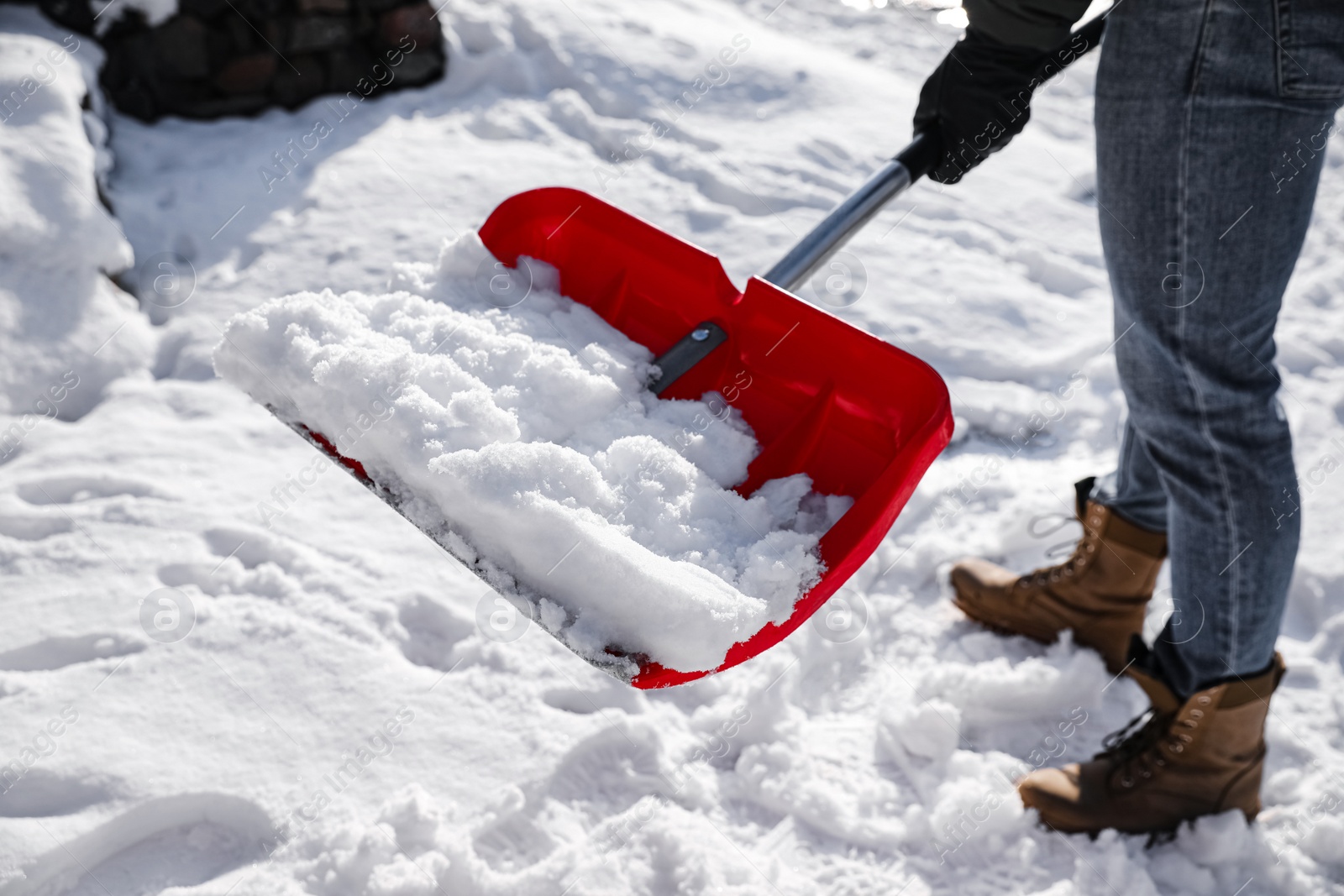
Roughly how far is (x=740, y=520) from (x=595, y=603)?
27cm

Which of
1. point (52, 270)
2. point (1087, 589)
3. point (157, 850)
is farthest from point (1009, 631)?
point (52, 270)

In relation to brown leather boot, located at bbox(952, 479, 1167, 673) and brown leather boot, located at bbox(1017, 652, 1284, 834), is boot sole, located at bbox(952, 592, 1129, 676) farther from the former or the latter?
brown leather boot, located at bbox(1017, 652, 1284, 834)

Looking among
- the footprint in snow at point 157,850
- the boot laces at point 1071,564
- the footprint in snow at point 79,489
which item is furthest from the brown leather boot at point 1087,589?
the footprint in snow at point 79,489

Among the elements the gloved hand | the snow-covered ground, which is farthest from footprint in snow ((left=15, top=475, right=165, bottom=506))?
the gloved hand

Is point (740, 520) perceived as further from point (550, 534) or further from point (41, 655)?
point (41, 655)

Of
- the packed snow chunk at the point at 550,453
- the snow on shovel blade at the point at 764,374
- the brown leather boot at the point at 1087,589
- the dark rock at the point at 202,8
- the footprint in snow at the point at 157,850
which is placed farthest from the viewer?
the dark rock at the point at 202,8

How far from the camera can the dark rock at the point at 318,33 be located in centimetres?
292

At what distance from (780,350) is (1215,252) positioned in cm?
54

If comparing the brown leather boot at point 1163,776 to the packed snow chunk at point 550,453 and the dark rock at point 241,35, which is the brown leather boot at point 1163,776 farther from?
the dark rock at point 241,35

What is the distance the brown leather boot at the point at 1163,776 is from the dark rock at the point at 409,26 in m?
2.78

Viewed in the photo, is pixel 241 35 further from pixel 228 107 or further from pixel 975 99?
pixel 975 99

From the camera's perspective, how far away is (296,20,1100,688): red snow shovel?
1195 mm

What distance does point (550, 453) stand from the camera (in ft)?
3.74

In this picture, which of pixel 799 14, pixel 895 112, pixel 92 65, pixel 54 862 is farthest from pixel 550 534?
pixel 799 14
